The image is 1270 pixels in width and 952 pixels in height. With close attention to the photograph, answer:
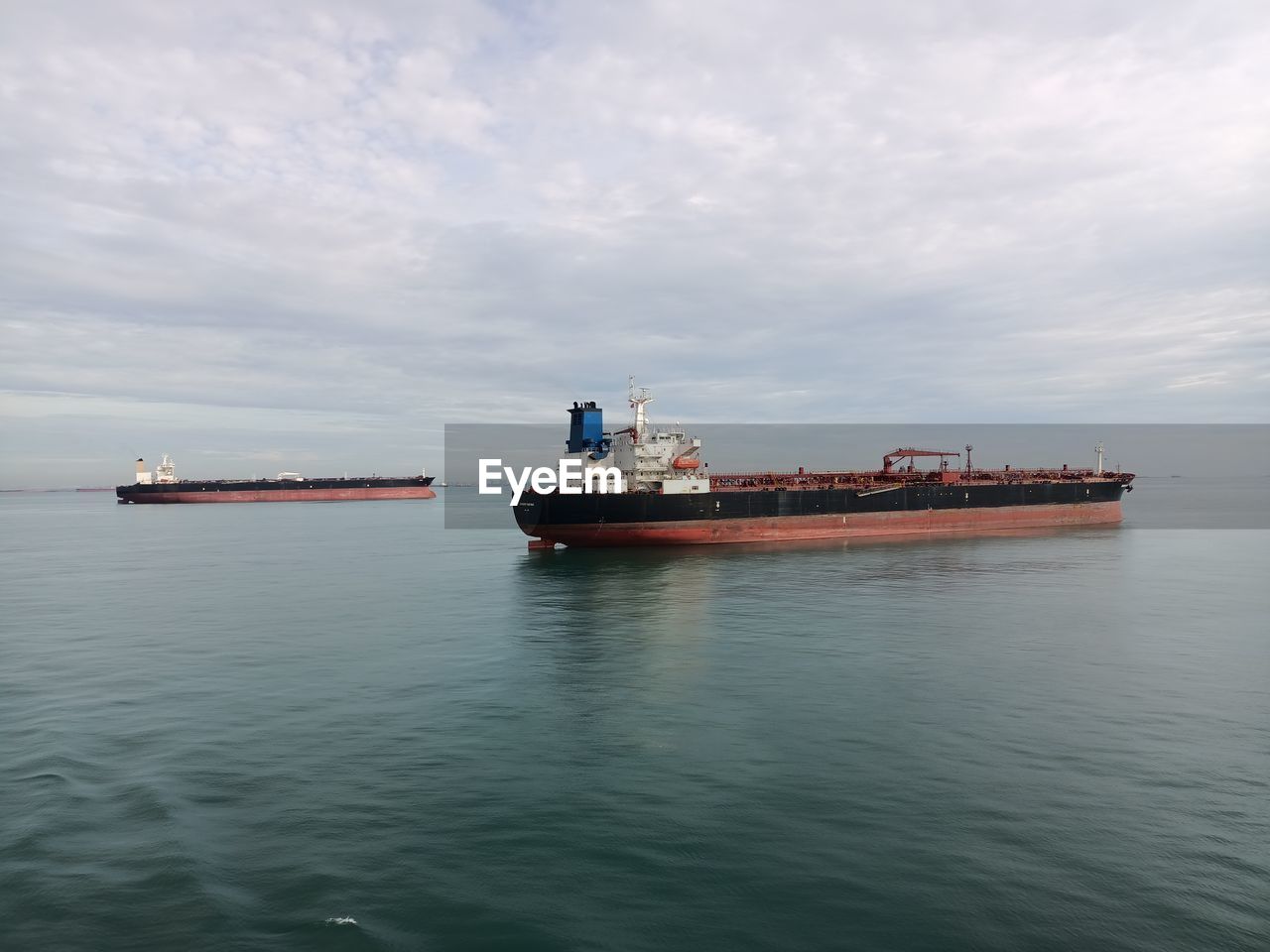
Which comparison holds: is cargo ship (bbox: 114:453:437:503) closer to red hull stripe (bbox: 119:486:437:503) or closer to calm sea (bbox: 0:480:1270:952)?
red hull stripe (bbox: 119:486:437:503)

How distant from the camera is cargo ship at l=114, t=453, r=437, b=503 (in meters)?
142

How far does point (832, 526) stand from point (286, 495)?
127148 millimetres

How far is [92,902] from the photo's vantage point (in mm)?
9445

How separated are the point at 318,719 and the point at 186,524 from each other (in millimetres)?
87937

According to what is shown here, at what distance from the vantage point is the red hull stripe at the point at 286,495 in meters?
143

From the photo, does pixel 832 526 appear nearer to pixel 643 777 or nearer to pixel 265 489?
pixel 643 777

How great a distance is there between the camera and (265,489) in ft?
482

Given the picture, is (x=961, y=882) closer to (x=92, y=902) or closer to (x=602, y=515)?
(x=92, y=902)

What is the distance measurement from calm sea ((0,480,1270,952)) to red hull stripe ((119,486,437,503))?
126 m

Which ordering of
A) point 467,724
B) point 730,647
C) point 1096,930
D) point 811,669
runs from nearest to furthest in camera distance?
point 1096,930 → point 467,724 → point 811,669 → point 730,647

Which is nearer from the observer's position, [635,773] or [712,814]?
[712,814]

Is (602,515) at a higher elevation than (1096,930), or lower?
higher

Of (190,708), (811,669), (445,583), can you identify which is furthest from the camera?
(445,583)

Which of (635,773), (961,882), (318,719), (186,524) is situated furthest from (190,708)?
(186,524)
